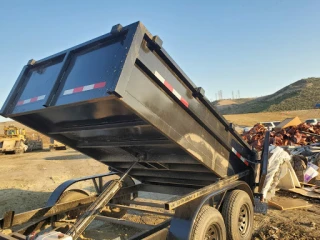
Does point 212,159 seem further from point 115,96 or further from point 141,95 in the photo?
point 115,96

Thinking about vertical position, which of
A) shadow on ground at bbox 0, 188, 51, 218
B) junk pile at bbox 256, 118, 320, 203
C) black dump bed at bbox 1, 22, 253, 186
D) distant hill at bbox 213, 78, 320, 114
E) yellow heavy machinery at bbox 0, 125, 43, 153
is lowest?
shadow on ground at bbox 0, 188, 51, 218

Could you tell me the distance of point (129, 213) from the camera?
616 cm

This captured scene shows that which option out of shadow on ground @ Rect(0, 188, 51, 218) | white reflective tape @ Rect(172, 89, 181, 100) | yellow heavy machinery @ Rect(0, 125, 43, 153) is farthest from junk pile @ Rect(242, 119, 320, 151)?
yellow heavy machinery @ Rect(0, 125, 43, 153)

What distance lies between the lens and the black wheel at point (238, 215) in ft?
12.7

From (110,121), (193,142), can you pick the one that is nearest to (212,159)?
(193,142)

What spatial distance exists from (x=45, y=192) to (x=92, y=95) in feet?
22.0

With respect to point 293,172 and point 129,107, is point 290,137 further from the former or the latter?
point 129,107

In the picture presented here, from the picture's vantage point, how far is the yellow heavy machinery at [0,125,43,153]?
24.8 m

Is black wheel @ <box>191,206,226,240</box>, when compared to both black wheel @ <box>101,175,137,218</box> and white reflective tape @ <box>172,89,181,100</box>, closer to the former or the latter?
white reflective tape @ <box>172,89,181,100</box>

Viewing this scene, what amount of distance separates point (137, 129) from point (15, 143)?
25.3 m

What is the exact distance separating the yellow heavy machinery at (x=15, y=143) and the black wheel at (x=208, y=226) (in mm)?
25079

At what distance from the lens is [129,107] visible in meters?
2.71

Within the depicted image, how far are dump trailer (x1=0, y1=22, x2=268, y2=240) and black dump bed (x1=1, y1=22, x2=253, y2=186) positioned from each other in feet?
0.04

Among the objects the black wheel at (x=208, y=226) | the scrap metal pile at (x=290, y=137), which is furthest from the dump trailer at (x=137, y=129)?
the scrap metal pile at (x=290, y=137)
